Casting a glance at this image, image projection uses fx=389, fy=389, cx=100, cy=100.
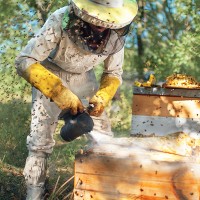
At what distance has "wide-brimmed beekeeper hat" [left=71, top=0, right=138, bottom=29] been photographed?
2.31 m

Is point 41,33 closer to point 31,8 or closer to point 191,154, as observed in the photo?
point 191,154

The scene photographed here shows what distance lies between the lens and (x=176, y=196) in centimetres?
206

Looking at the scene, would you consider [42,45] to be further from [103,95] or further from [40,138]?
[40,138]

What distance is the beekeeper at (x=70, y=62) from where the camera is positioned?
2420mm

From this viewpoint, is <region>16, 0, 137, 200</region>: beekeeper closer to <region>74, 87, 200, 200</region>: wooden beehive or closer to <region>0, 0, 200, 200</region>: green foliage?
<region>74, 87, 200, 200</region>: wooden beehive

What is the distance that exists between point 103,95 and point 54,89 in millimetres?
433

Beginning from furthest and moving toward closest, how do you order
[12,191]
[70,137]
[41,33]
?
[12,191], [41,33], [70,137]

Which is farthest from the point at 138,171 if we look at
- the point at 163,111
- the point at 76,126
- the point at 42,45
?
the point at 163,111

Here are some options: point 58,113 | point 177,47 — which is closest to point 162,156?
point 58,113

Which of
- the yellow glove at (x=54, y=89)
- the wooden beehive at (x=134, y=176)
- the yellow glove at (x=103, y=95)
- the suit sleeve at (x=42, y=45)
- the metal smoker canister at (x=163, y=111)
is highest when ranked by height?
the suit sleeve at (x=42, y=45)

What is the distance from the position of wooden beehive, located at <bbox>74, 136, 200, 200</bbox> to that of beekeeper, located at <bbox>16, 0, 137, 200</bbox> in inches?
17.3

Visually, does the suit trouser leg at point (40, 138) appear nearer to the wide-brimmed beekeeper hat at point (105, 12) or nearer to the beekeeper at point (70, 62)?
the beekeeper at point (70, 62)

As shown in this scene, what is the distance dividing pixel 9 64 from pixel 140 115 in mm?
2375

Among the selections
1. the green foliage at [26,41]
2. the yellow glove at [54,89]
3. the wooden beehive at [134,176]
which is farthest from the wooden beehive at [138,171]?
the green foliage at [26,41]
